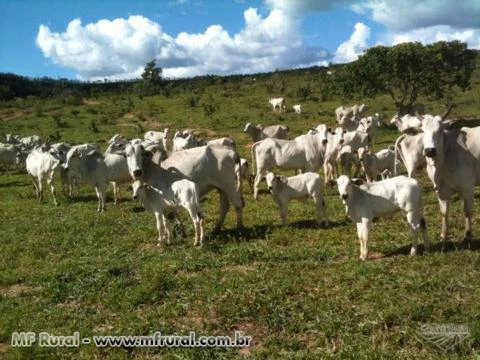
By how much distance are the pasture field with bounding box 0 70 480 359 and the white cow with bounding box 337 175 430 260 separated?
0.50m

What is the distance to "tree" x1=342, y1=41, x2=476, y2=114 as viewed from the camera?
120ft

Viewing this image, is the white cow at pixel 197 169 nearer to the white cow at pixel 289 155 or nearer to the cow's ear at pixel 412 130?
the cow's ear at pixel 412 130

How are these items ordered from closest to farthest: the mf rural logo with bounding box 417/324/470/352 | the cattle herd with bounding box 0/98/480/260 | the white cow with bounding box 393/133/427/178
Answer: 1. the mf rural logo with bounding box 417/324/470/352
2. the cattle herd with bounding box 0/98/480/260
3. the white cow with bounding box 393/133/427/178

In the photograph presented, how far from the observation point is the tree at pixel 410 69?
36438 mm

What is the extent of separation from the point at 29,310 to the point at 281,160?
1010cm

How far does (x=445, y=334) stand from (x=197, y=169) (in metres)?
6.72

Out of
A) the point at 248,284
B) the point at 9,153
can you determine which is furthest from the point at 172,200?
the point at 9,153

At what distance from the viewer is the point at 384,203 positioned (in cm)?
941

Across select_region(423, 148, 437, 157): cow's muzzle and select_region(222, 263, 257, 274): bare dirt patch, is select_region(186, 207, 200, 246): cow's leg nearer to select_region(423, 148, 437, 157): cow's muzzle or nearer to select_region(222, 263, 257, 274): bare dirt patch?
select_region(222, 263, 257, 274): bare dirt patch

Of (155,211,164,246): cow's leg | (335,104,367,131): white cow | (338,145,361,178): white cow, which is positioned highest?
(335,104,367,131): white cow

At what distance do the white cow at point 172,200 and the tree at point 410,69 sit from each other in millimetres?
28057

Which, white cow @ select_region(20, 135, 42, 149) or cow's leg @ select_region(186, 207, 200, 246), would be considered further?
white cow @ select_region(20, 135, 42, 149)

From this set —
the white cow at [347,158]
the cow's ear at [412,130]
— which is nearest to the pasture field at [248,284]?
the cow's ear at [412,130]

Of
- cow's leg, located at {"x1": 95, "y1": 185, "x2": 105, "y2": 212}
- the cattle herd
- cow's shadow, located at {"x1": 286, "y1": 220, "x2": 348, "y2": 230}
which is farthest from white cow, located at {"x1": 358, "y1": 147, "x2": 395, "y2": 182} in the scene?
cow's leg, located at {"x1": 95, "y1": 185, "x2": 105, "y2": 212}
